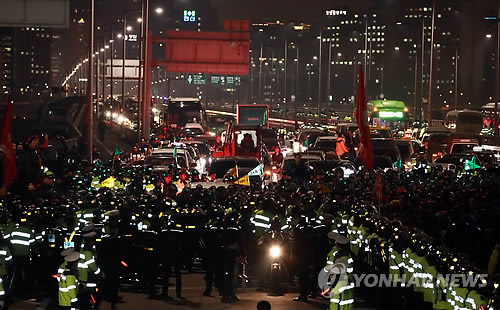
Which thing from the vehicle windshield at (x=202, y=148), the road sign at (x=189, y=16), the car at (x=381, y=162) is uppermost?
the road sign at (x=189, y=16)

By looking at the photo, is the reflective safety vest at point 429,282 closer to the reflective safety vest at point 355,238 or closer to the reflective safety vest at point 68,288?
the reflective safety vest at point 68,288

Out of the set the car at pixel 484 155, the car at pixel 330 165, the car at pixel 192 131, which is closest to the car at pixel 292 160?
the car at pixel 330 165

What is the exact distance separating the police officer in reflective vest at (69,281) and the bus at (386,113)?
60116 millimetres

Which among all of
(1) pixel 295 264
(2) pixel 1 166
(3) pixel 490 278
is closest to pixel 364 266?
(1) pixel 295 264

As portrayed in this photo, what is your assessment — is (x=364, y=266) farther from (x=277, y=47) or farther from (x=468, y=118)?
(x=277, y=47)

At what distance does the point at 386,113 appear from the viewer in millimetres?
74875

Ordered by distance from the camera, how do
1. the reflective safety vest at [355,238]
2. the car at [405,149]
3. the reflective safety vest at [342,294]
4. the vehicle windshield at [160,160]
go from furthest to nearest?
1. the car at [405,149]
2. the vehicle windshield at [160,160]
3. the reflective safety vest at [355,238]
4. the reflective safety vest at [342,294]

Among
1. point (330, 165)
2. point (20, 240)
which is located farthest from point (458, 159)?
point (20, 240)

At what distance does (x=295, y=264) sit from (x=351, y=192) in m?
4.80

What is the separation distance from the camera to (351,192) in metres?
24.6

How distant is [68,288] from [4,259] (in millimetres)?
1943

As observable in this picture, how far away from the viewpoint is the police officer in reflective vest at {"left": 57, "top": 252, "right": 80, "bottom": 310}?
14.3m

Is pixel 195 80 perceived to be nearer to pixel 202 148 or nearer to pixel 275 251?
pixel 202 148

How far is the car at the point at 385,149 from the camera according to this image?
40375 mm
